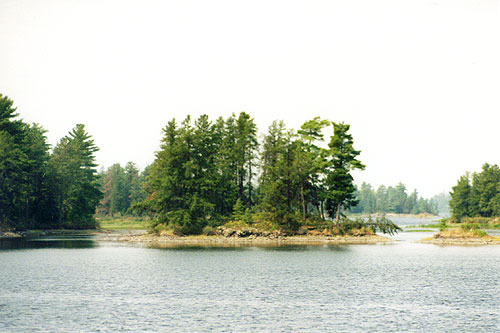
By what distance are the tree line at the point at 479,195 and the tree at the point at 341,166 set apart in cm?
8143

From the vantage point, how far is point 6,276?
153 ft

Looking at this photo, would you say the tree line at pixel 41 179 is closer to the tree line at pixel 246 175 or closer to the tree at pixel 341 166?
the tree line at pixel 246 175

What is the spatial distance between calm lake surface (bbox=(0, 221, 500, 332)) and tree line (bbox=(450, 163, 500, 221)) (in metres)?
95.5

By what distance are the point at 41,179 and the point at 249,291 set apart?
A: 8932 centimetres

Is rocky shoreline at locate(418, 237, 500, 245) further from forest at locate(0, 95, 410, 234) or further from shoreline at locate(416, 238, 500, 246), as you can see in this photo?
forest at locate(0, 95, 410, 234)

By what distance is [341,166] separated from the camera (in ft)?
291

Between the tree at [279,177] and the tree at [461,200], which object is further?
the tree at [461,200]

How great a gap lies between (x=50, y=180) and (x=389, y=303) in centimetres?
9740

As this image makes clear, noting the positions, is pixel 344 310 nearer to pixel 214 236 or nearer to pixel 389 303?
pixel 389 303

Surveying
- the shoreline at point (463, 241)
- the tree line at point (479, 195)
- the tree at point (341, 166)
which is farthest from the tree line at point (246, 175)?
the tree line at point (479, 195)

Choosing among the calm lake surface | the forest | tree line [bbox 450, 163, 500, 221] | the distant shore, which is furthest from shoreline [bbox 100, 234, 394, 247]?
tree line [bbox 450, 163, 500, 221]

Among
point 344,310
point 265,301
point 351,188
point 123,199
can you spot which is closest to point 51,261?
point 265,301

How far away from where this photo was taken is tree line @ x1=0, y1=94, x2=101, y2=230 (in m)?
98.8

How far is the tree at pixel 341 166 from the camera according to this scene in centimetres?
8788
